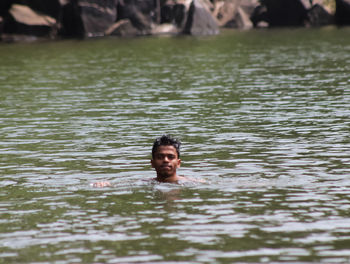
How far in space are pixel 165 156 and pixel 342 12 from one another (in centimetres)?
8661

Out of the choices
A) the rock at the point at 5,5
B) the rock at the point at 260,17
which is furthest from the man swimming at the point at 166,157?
the rock at the point at 260,17

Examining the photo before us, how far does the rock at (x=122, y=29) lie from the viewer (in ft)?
285

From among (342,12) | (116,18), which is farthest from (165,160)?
(342,12)

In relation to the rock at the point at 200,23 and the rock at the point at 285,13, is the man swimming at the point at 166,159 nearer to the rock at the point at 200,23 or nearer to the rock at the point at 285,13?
the rock at the point at 200,23

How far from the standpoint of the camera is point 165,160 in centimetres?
1516

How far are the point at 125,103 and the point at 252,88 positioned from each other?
21.2 ft

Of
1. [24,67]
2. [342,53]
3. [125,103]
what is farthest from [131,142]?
[342,53]

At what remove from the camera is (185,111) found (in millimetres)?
27062

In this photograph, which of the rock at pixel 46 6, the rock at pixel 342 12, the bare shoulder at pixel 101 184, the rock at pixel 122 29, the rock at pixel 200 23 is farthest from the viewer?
the rock at pixel 342 12

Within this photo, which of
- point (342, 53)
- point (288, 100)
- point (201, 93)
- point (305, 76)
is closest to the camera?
point (288, 100)

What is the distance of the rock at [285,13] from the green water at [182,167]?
209ft

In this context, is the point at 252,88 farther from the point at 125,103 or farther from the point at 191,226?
the point at 191,226

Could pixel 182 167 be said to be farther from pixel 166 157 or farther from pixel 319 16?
pixel 319 16

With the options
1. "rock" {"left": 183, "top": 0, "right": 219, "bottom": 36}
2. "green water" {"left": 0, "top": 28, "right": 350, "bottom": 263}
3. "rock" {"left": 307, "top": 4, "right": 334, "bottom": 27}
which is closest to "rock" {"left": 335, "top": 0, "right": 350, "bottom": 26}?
"rock" {"left": 307, "top": 4, "right": 334, "bottom": 27}
